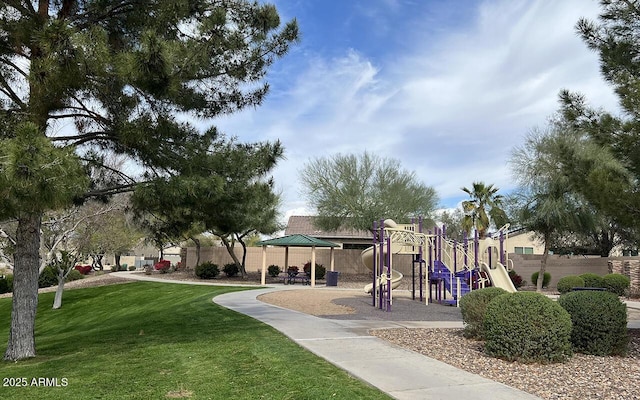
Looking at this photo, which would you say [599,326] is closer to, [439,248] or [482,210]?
[439,248]

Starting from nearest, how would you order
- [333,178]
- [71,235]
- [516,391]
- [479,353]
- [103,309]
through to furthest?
[516,391]
[479,353]
[103,309]
[71,235]
[333,178]

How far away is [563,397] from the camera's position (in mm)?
5457

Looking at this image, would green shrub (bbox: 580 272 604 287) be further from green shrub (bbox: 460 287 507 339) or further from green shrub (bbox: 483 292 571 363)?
green shrub (bbox: 483 292 571 363)

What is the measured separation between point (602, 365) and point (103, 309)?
19.2 meters

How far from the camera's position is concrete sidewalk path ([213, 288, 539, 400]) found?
550 centimetres

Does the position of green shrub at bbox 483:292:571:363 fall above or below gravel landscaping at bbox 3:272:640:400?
above

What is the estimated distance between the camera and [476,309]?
9.10m

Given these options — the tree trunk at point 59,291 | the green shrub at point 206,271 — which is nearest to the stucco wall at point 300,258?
the green shrub at point 206,271

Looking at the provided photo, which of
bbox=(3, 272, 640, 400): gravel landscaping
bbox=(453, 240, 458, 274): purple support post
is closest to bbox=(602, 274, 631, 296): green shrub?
bbox=(453, 240, 458, 274): purple support post

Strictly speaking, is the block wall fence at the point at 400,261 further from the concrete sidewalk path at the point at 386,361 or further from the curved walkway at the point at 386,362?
the curved walkway at the point at 386,362

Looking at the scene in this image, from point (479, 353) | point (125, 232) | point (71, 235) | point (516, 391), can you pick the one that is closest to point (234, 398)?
point (516, 391)

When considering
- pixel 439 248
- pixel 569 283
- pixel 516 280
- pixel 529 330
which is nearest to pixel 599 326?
pixel 529 330

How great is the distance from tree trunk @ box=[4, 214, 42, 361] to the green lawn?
0.35 m

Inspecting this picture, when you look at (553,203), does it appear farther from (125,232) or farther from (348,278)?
(125,232)
